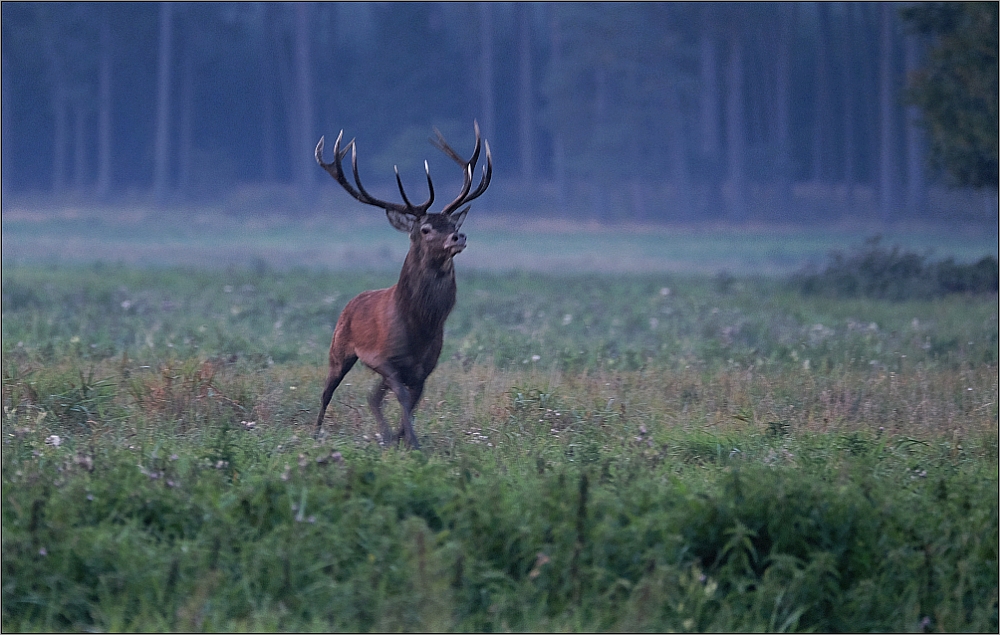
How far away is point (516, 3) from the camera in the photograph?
50.3 m

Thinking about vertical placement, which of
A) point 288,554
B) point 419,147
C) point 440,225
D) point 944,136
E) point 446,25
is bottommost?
point 288,554

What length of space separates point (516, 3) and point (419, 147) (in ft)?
31.8

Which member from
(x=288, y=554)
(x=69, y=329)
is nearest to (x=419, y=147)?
(x=69, y=329)

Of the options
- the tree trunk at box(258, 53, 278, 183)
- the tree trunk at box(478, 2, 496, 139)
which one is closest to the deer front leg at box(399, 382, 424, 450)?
the tree trunk at box(478, 2, 496, 139)

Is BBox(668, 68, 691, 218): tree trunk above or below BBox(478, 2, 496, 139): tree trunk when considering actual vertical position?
below

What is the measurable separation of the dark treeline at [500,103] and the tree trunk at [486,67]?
0.14 m

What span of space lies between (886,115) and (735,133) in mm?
6292

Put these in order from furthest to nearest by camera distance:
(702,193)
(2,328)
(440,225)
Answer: (702,193) < (2,328) < (440,225)

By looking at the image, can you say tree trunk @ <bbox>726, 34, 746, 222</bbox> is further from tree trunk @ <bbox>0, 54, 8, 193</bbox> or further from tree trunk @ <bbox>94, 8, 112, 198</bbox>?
tree trunk @ <bbox>0, 54, 8, 193</bbox>

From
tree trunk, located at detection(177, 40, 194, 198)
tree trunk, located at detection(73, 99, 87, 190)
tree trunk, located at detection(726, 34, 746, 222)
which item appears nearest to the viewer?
tree trunk, located at detection(726, 34, 746, 222)

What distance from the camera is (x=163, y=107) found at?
45938mm

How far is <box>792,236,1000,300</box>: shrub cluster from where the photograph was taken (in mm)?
18547

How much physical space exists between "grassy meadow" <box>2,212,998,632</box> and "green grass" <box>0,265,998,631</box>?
19 mm

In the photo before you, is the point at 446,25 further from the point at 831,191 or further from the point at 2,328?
the point at 2,328
